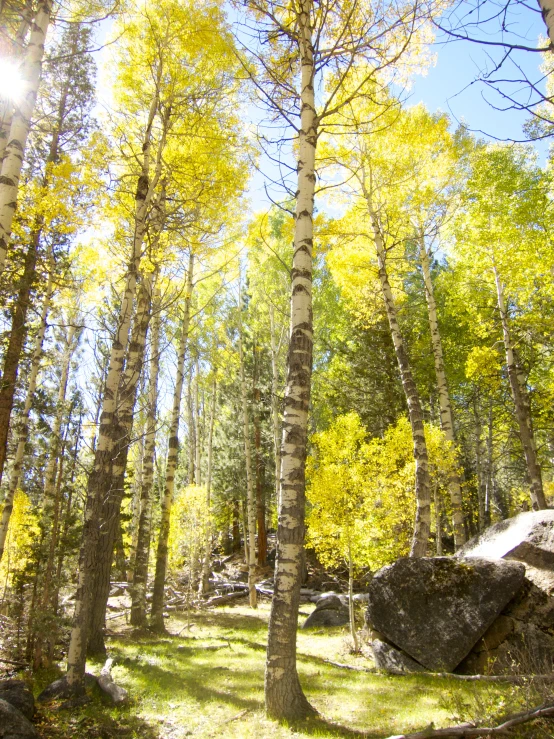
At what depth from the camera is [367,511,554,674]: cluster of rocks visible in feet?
18.8

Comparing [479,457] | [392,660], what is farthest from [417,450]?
[479,457]

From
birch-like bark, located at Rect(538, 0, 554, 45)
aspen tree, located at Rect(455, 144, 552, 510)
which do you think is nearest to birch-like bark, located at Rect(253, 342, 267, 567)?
aspen tree, located at Rect(455, 144, 552, 510)

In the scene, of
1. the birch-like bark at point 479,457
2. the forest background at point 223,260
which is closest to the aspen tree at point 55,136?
the forest background at point 223,260

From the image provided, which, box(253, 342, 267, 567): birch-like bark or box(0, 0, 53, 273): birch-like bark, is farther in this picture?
box(253, 342, 267, 567): birch-like bark

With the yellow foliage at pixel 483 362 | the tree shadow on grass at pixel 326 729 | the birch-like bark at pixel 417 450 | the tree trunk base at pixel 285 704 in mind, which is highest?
the yellow foliage at pixel 483 362

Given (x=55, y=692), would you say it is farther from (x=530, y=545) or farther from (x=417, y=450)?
(x=530, y=545)

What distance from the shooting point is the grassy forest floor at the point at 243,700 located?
3.66 m

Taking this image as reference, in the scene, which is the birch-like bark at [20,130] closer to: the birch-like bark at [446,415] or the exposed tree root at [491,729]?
the exposed tree root at [491,729]

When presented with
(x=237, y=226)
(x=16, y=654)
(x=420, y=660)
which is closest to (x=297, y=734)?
(x=420, y=660)

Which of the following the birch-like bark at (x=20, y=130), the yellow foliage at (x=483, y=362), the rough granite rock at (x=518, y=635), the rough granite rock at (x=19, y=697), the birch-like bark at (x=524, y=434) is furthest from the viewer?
the yellow foliage at (x=483, y=362)

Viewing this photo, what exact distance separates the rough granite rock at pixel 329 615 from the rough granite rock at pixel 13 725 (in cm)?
904

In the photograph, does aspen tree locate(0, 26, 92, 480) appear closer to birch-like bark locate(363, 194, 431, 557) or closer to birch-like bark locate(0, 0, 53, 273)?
birch-like bark locate(0, 0, 53, 273)

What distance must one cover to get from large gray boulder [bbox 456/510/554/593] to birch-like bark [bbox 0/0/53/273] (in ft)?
24.6

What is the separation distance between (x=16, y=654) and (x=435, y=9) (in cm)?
1073
